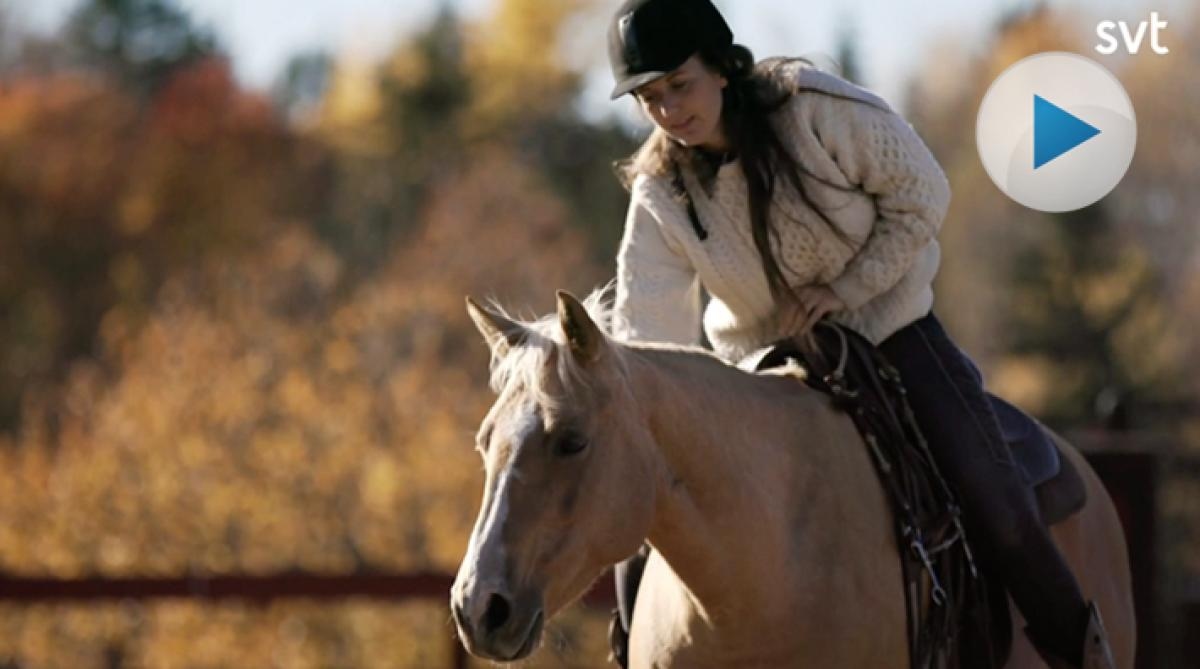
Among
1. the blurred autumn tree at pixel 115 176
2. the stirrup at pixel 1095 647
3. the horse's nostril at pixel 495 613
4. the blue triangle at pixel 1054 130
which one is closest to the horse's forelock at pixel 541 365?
the horse's nostril at pixel 495 613

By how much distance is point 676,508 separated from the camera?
382 centimetres

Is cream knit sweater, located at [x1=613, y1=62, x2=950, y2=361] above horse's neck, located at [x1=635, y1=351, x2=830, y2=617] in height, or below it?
above

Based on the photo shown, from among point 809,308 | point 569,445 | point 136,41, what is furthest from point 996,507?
point 136,41

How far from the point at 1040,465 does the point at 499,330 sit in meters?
1.64

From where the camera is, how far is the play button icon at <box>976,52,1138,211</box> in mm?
13590

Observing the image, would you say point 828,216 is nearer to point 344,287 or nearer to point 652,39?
point 652,39

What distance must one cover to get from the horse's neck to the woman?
1.58ft

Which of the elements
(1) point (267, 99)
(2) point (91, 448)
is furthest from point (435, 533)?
(1) point (267, 99)

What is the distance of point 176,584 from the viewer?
27.2 feet

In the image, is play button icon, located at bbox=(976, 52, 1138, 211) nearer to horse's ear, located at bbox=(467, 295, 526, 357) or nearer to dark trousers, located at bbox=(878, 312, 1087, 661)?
dark trousers, located at bbox=(878, 312, 1087, 661)

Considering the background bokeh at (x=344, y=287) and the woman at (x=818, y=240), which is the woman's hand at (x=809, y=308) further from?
the background bokeh at (x=344, y=287)

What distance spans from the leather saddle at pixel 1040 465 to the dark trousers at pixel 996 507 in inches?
7.7

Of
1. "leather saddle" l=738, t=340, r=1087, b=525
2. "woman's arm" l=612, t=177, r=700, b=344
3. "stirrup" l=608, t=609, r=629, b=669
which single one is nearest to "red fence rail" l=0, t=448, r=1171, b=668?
"leather saddle" l=738, t=340, r=1087, b=525

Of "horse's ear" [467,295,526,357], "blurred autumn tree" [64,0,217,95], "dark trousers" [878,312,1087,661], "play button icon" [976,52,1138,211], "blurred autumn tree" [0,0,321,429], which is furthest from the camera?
"blurred autumn tree" [64,0,217,95]
